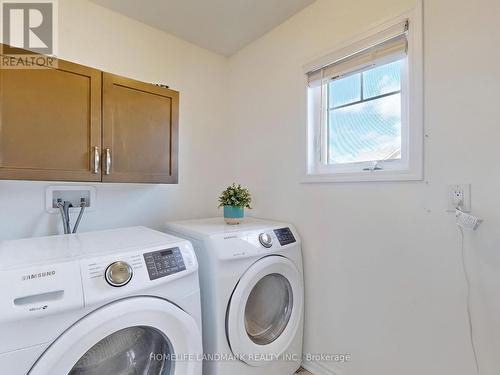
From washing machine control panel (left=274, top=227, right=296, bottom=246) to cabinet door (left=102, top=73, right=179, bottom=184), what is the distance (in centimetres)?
73

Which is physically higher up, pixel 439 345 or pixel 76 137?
pixel 76 137

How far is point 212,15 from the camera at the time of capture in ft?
5.75

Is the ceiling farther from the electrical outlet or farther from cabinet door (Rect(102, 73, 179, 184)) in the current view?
the electrical outlet

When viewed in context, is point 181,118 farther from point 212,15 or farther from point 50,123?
point 50,123

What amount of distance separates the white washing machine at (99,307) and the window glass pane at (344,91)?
1.22m

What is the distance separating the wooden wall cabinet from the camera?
1.14m

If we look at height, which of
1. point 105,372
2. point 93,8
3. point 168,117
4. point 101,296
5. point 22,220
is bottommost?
point 105,372

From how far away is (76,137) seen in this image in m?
1.28

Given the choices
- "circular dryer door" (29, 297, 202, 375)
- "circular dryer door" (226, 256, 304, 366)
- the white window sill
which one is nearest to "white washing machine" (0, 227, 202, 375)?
"circular dryer door" (29, 297, 202, 375)

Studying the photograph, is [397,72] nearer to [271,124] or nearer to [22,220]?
[271,124]

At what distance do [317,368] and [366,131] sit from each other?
1443mm

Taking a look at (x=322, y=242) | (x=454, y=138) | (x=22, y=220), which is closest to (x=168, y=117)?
(x=22, y=220)

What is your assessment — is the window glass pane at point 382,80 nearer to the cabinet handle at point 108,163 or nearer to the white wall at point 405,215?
the white wall at point 405,215

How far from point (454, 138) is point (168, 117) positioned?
1.46 metres
